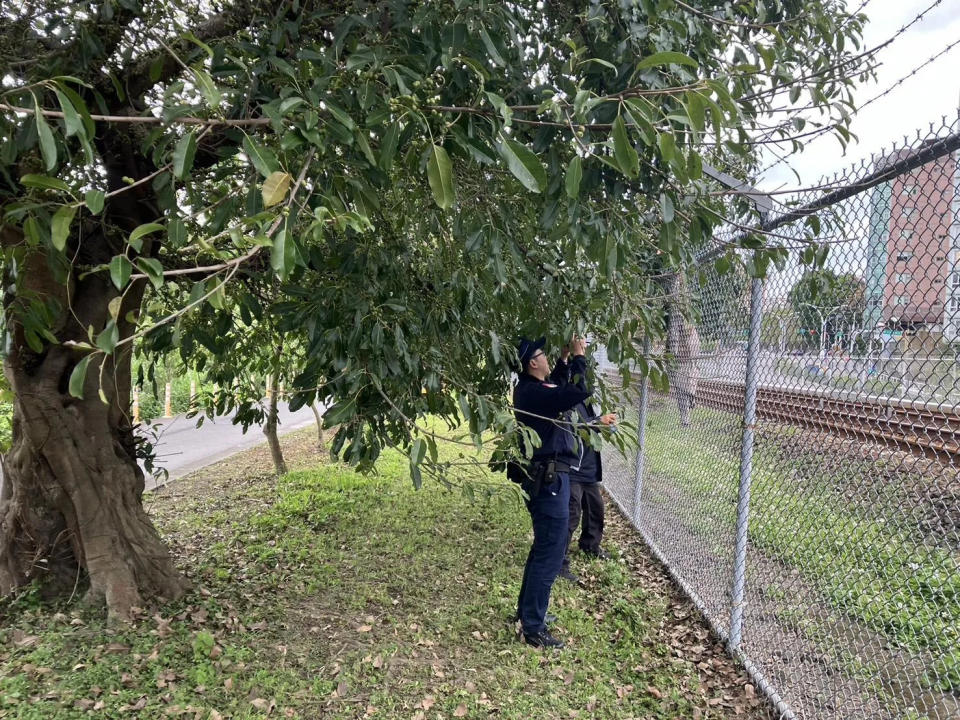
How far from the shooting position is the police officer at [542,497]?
3.60m

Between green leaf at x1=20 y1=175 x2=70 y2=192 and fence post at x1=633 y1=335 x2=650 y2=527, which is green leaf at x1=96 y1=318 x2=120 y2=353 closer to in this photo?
green leaf at x1=20 y1=175 x2=70 y2=192

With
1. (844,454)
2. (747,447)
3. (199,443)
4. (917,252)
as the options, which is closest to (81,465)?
(747,447)

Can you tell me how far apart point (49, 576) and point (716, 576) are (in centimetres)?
420

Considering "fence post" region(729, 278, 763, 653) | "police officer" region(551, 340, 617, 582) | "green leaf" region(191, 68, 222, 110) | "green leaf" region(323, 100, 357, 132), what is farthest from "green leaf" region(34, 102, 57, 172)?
"police officer" region(551, 340, 617, 582)

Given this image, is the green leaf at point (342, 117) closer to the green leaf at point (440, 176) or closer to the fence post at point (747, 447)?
the green leaf at point (440, 176)

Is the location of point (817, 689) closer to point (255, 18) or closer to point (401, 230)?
point (401, 230)

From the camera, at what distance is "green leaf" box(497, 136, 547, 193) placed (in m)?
1.53

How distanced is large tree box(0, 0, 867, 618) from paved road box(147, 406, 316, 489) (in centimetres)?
464

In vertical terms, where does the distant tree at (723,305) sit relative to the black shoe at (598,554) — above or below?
above

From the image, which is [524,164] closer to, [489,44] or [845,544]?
[489,44]

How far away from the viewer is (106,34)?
2.76 meters

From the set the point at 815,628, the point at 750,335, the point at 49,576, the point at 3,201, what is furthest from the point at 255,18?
the point at 815,628

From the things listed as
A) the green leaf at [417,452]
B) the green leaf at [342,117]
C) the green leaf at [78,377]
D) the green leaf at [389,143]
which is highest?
the green leaf at [342,117]

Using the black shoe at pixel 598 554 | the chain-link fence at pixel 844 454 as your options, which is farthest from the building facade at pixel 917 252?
the black shoe at pixel 598 554
